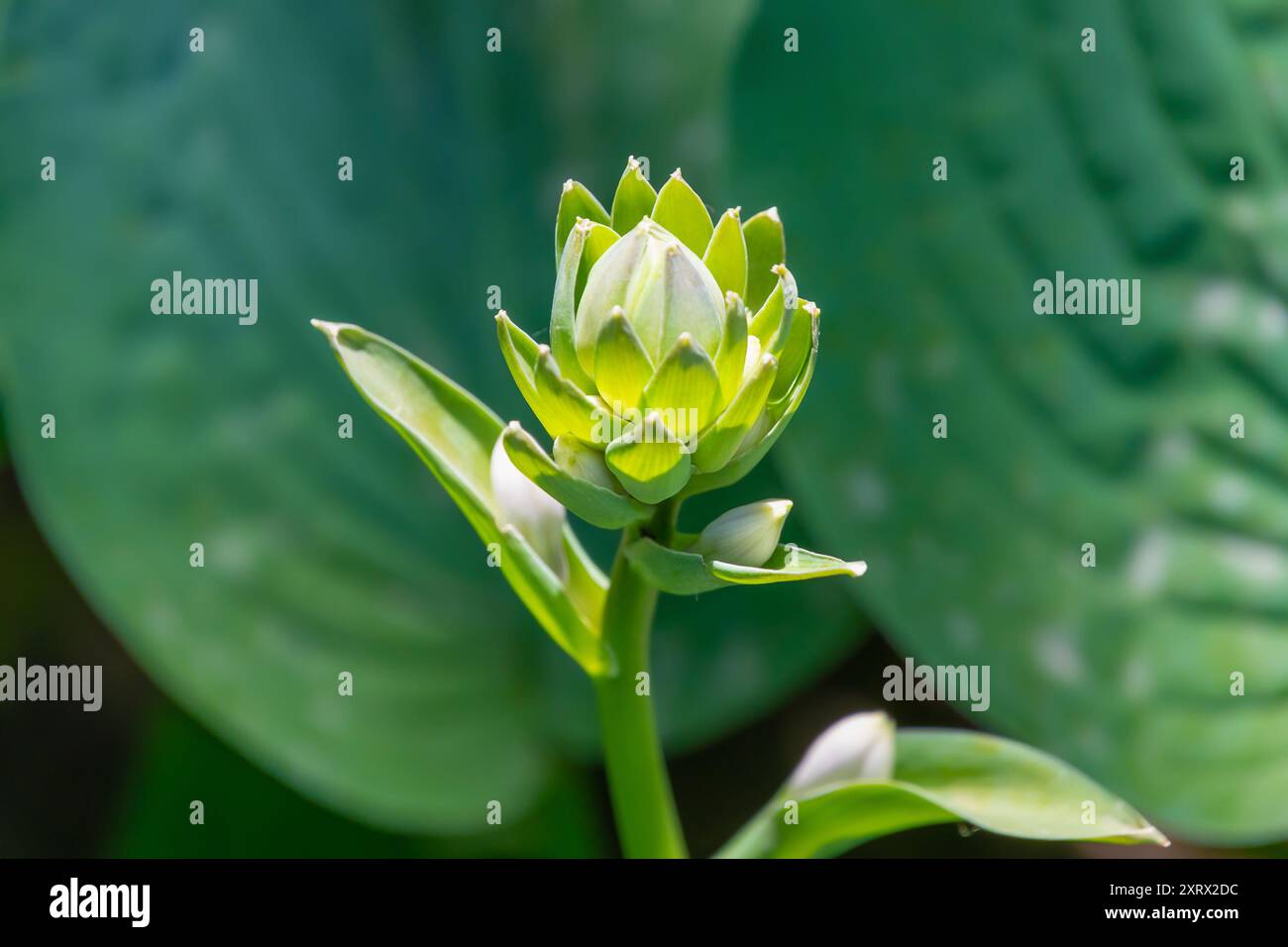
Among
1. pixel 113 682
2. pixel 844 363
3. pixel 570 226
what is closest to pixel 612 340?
pixel 570 226

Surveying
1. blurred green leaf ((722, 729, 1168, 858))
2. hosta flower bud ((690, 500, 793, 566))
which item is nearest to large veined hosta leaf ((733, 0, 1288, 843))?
blurred green leaf ((722, 729, 1168, 858))

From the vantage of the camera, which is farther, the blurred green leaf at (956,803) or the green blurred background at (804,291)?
the green blurred background at (804,291)

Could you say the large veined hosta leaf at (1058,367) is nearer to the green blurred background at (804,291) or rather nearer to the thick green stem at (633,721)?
the green blurred background at (804,291)

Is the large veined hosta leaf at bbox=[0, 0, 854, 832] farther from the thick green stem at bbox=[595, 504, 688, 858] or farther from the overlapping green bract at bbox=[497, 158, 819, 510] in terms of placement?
the overlapping green bract at bbox=[497, 158, 819, 510]

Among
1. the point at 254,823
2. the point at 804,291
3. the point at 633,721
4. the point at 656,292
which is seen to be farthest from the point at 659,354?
the point at 254,823

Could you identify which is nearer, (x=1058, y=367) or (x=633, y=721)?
(x=633, y=721)

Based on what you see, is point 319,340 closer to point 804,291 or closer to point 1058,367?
point 804,291

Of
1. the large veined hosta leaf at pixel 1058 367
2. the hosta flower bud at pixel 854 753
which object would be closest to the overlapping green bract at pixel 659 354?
the hosta flower bud at pixel 854 753
